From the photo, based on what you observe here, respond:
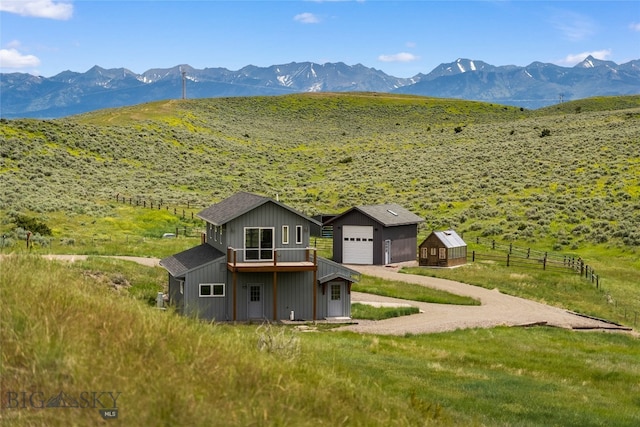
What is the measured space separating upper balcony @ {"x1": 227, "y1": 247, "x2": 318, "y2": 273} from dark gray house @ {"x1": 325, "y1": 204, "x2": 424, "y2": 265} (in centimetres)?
1769

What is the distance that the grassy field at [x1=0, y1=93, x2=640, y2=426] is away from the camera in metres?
8.71

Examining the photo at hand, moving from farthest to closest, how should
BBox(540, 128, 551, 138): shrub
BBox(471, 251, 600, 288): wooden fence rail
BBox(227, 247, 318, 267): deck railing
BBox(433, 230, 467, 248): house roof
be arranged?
BBox(540, 128, 551, 138): shrub
BBox(433, 230, 467, 248): house roof
BBox(471, 251, 600, 288): wooden fence rail
BBox(227, 247, 318, 267): deck railing

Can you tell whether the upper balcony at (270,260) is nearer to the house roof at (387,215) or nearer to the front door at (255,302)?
the front door at (255,302)

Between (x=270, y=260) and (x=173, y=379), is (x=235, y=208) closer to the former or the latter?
(x=270, y=260)

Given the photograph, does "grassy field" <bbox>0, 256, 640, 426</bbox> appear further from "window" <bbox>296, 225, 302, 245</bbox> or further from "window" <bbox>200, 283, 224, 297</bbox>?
"window" <bbox>296, 225, 302, 245</bbox>

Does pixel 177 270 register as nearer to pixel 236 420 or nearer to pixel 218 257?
pixel 218 257

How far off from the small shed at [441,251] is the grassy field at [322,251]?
260 cm

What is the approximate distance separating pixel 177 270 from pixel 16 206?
29.9m

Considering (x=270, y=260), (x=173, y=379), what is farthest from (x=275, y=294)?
(x=173, y=379)

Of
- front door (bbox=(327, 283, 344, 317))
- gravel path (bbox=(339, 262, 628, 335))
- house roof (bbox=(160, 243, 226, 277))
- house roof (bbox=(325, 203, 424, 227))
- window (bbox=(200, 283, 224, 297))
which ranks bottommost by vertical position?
gravel path (bbox=(339, 262, 628, 335))

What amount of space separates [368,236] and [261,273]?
62.4 ft

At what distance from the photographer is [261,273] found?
32.7 m

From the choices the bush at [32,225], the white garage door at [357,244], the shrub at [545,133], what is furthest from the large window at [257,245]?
the shrub at [545,133]

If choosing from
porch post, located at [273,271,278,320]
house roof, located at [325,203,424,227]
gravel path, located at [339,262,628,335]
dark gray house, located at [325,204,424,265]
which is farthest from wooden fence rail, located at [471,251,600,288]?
porch post, located at [273,271,278,320]
